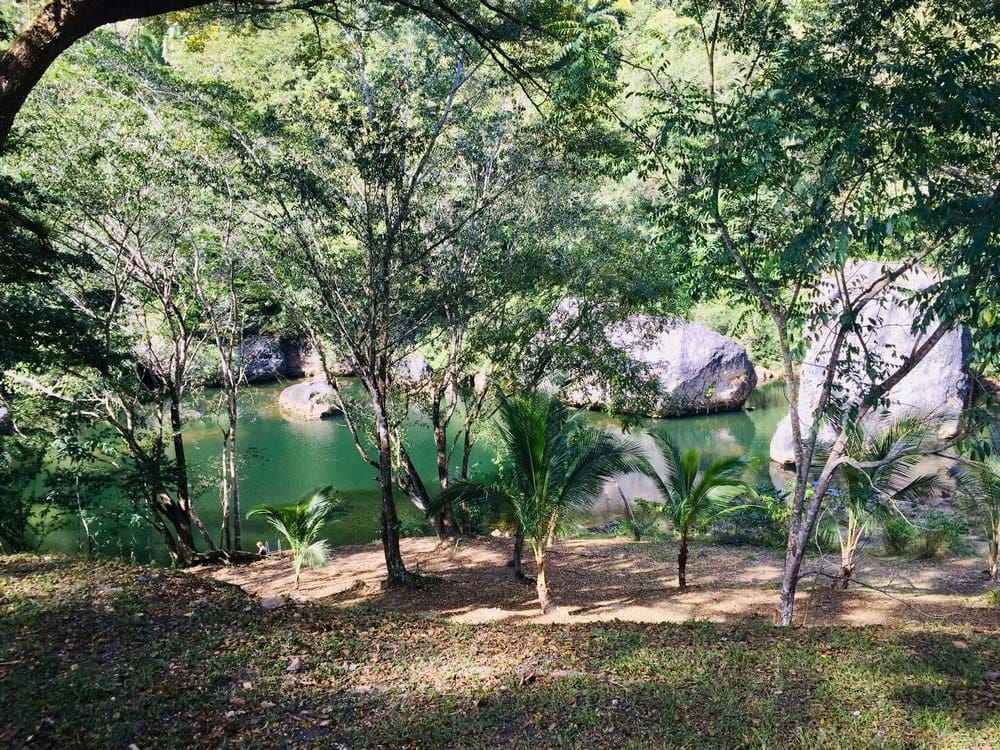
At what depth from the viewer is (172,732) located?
12.1ft

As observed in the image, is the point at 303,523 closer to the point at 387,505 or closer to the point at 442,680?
the point at 387,505

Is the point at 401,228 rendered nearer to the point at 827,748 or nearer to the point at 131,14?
the point at 131,14

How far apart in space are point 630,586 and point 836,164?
620 centimetres

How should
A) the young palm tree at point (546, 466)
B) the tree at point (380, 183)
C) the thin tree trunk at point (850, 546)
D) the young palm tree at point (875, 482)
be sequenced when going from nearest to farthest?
the young palm tree at point (875, 482) < the young palm tree at point (546, 466) < the tree at point (380, 183) < the thin tree trunk at point (850, 546)

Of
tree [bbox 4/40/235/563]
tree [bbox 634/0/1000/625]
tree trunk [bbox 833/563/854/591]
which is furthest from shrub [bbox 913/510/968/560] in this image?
tree [bbox 4/40/235/563]

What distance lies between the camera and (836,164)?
241 inches

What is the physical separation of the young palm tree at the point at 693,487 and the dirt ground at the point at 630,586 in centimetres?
98

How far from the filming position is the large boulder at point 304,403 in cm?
2523

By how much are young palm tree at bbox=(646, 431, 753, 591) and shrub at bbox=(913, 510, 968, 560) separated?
472cm

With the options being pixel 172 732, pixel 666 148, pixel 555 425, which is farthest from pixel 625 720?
pixel 666 148

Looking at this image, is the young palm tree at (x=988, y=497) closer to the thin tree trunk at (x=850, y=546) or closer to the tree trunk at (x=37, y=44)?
the thin tree trunk at (x=850, y=546)

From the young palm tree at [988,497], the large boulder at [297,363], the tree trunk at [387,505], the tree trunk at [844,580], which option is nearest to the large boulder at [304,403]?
the large boulder at [297,363]

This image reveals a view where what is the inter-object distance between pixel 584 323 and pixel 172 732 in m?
9.40

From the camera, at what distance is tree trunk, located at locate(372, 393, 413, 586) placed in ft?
28.9
